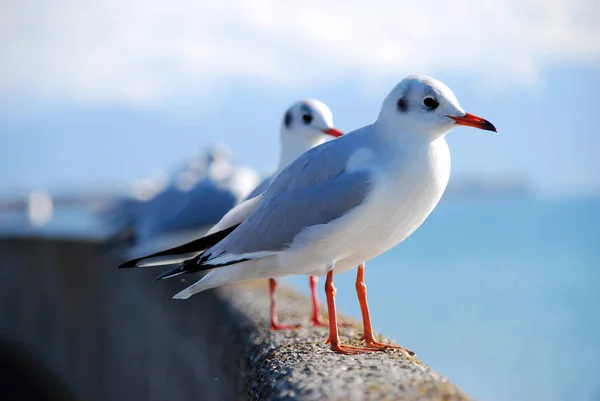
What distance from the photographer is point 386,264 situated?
24312 mm

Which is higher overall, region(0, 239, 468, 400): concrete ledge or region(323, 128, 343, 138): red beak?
region(323, 128, 343, 138): red beak

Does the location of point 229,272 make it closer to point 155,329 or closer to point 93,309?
point 155,329

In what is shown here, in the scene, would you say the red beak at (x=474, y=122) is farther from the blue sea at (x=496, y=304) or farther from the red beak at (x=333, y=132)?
the blue sea at (x=496, y=304)

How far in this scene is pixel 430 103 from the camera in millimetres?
3312

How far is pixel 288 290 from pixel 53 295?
17.0ft

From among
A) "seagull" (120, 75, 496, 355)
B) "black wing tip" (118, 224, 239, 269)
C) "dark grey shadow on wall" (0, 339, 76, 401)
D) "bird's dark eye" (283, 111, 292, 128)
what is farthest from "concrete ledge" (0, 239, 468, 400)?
"bird's dark eye" (283, 111, 292, 128)

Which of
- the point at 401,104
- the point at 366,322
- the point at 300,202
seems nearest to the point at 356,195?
the point at 300,202

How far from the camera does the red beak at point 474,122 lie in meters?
3.27

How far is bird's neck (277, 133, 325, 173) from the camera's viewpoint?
479cm

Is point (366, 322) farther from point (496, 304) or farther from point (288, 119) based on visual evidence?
point (496, 304)

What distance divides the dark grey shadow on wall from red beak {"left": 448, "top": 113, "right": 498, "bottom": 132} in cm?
754

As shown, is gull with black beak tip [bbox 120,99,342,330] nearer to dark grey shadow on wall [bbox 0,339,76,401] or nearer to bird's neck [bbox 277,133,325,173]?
bird's neck [bbox 277,133,325,173]

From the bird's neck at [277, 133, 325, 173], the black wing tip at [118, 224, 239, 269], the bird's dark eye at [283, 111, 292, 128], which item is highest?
the bird's dark eye at [283, 111, 292, 128]

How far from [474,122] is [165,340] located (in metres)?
4.01
